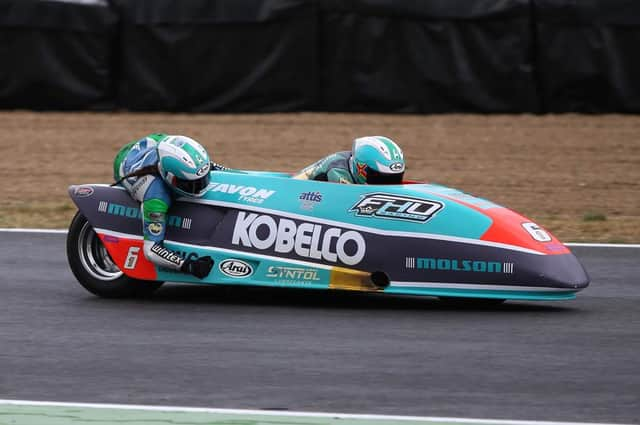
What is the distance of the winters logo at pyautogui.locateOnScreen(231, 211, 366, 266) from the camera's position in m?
7.56

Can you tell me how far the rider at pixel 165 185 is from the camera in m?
7.78

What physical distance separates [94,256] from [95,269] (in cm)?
9

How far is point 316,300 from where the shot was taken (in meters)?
8.05

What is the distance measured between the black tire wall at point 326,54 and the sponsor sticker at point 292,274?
10.1m

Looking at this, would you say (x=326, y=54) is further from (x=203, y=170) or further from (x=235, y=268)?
(x=235, y=268)

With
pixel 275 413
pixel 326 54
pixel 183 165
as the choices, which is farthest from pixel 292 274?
pixel 326 54

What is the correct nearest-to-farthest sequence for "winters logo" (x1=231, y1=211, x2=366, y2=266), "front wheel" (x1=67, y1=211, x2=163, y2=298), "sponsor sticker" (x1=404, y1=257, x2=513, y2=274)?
"sponsor sticker" (x1=404, y1=257, x2=513, y2=274)
"winters logo" (x1=231, y1=211, x2=366, y2=266)
"front wheel" (x1=67, y1=211, x2=163, y2=298)

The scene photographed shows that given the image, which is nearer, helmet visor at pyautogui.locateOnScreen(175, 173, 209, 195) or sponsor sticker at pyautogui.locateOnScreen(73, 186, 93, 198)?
helmet visor at pyautogui.locateOnScreen(175, 173, 209, 195)

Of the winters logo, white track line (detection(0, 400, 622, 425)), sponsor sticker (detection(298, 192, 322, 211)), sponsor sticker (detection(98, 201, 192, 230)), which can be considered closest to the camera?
white track line (detection(0, 400, 622, 425))

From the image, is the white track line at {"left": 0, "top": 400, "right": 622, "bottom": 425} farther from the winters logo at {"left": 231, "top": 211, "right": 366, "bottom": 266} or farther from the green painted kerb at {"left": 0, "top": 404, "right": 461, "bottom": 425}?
the winters logo at {"left": 231, "top": 211, "right": 366, "bottom": 266}

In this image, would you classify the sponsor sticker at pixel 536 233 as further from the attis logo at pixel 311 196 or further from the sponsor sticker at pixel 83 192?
the sponsor sticker at pixel 83 192

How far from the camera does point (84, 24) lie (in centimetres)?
1831

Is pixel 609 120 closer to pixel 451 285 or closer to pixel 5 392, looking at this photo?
pixel 451 285

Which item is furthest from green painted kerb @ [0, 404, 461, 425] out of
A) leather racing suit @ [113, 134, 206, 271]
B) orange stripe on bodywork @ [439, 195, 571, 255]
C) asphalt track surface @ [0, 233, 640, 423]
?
leather racing suit @ [113, 134, 206, 271]
